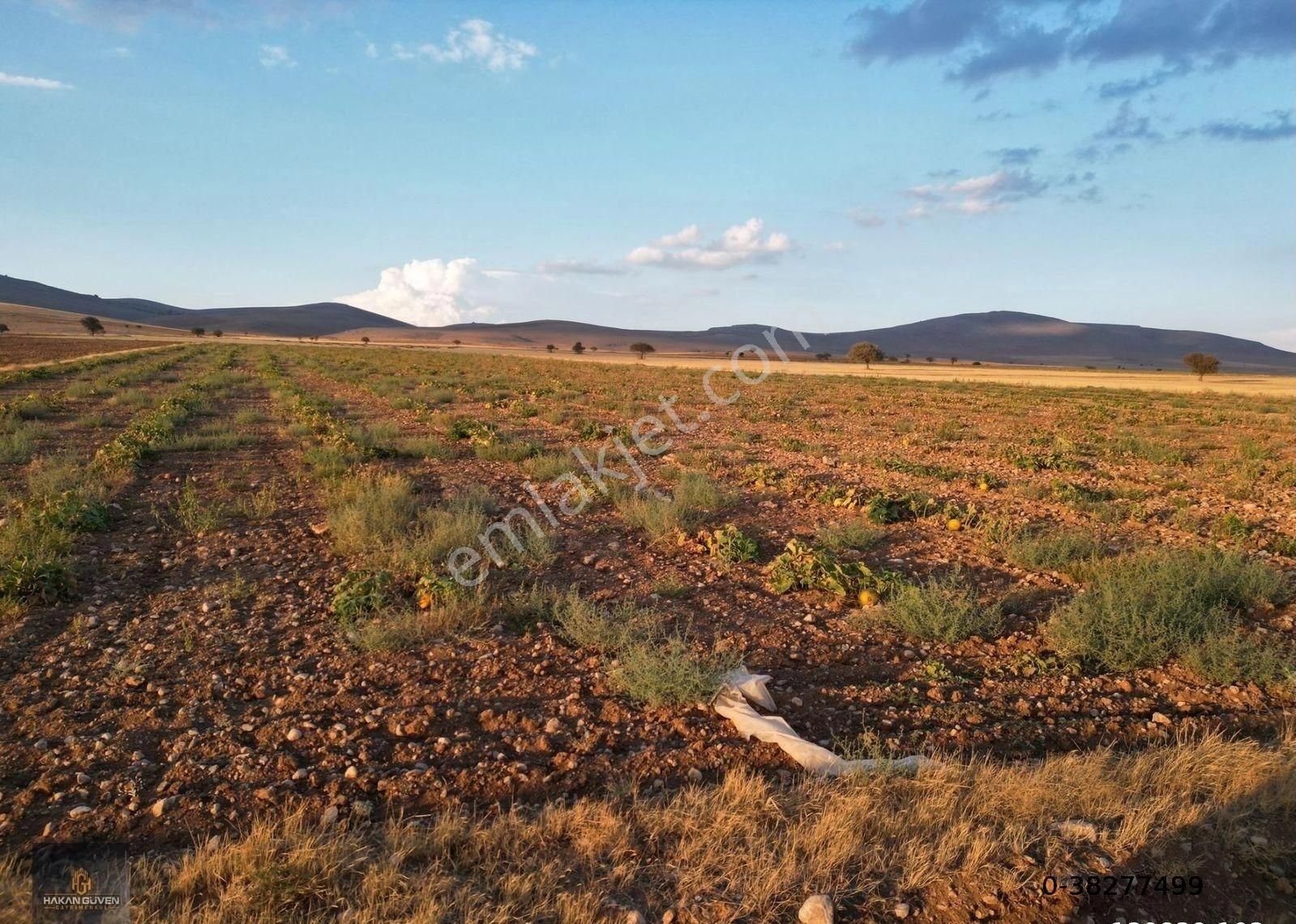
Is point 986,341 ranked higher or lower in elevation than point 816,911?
higher

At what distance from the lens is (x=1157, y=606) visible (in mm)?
5000

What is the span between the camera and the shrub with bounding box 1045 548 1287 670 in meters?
4.78

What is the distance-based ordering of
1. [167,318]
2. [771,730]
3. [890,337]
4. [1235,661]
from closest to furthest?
[771,730] < [1235,661] < [167,318] < [890,337]

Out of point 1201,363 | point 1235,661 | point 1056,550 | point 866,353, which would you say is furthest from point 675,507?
point 1201,363

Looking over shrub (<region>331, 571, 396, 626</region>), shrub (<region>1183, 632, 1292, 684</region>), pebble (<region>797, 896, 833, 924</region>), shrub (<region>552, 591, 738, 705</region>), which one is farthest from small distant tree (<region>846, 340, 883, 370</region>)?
pebble (<region>797, 896, 833, 924</region>)

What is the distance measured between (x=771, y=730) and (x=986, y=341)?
201789 mm

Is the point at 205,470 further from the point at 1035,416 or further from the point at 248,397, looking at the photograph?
the point at 1035,416

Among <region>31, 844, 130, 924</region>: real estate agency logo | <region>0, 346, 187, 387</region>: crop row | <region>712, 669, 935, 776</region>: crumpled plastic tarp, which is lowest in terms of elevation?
<region>31, 844, 130, 924</region>: real estate agency logo

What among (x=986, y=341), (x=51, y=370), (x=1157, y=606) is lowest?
(x=1157, y=606)

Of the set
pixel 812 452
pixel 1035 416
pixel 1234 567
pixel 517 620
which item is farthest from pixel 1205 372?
pixel 517 620

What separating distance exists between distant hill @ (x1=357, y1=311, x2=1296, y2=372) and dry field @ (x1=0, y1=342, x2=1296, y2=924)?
137 m

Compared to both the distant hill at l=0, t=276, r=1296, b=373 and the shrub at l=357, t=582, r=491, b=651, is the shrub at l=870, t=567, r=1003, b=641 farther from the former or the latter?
the distant hill at l=0, t=276, r=1296, b=373

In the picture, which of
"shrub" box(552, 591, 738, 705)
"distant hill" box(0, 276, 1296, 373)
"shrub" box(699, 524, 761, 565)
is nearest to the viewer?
"shrub" box(552, 591, 738, 705)

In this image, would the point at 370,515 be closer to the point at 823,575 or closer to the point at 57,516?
the point at 57,516
